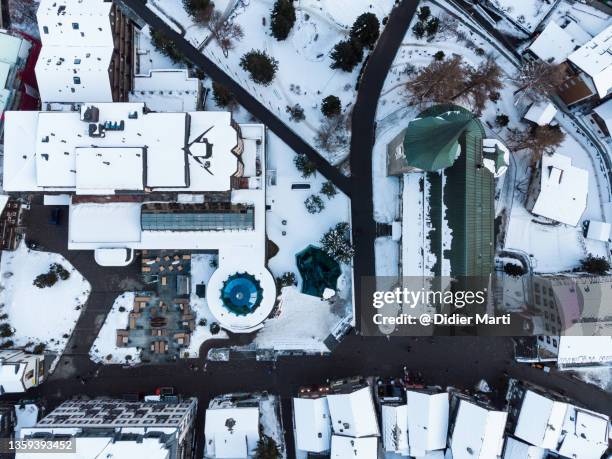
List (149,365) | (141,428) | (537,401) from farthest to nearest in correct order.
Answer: (149,365) → (537,401) → (141,428)

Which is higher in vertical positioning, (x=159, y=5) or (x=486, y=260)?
(x=159, y=5)

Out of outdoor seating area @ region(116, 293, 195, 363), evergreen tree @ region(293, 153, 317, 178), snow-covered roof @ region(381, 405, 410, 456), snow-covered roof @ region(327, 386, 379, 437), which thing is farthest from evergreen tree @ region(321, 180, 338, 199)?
snow-covered roof @ region(381, 405, 410, 456)

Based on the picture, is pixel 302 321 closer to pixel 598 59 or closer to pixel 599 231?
pixel 599 231

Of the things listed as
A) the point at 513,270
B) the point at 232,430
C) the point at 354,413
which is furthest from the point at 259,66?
the point at 232,430

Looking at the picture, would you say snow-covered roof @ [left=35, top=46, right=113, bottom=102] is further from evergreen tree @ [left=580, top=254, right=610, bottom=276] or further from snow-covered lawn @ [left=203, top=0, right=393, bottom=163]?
evergreen tree @ [left=580, top=254, right=610, bottom=276]

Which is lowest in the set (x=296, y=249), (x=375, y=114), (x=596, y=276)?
(x=596, y=276)

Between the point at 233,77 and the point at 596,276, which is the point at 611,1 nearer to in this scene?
the point at 596,276

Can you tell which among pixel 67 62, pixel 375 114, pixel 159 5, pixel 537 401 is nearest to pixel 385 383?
pixel 537 401

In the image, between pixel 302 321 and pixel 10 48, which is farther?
pixel 302 321
